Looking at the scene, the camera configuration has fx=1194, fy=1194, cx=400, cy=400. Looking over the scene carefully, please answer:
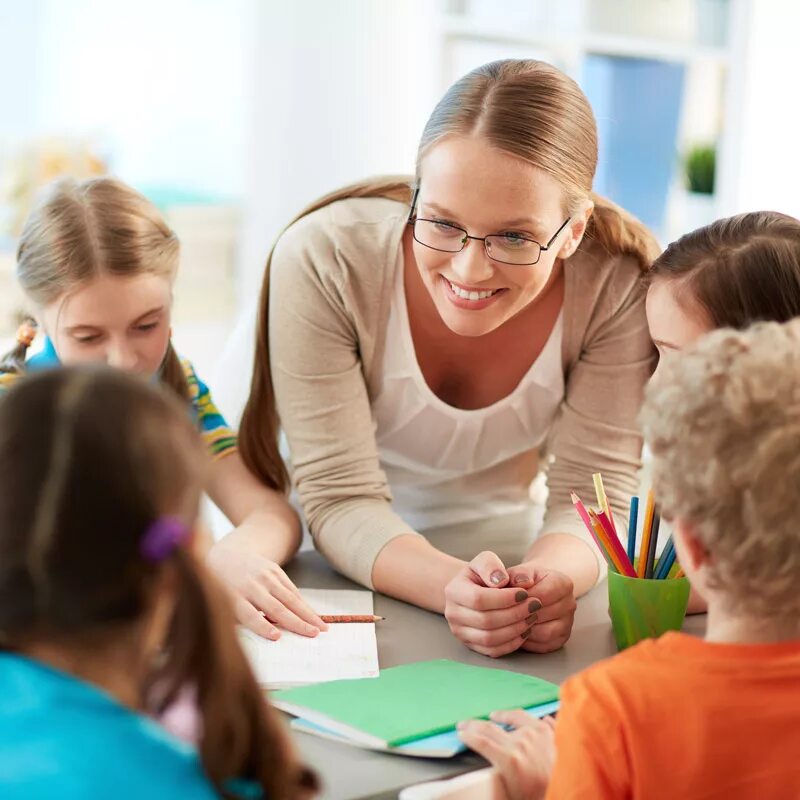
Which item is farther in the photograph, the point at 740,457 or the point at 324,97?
the point at 324,97

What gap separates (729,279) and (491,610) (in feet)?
1.45

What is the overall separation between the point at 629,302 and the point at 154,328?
0.63m

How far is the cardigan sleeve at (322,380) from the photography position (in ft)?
5.09

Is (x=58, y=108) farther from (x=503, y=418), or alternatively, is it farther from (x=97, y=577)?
(x=97, y=577)

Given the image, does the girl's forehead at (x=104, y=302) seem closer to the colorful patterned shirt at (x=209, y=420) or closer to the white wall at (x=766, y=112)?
the colorful patterned shirt at (x=209, y=420)

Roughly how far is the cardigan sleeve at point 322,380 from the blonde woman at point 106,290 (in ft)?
0.24

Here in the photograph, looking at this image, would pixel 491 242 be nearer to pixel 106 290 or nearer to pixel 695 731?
pixel 106 290

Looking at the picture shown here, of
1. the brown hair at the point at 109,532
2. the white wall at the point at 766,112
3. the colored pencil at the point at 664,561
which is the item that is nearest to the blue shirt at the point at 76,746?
the brown hair at the point at 109,532

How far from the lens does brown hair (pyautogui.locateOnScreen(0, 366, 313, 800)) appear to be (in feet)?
2.32

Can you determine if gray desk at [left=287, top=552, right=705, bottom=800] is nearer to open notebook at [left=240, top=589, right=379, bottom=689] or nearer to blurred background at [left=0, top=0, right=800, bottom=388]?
open notebook at [left=240, top=589, right=379, bottom=689]

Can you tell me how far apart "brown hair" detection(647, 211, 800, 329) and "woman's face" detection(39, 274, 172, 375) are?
25.8 inches

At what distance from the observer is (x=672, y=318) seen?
4.42 feet

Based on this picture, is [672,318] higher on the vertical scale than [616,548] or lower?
higher

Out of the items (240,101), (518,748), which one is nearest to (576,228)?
(518,748)
